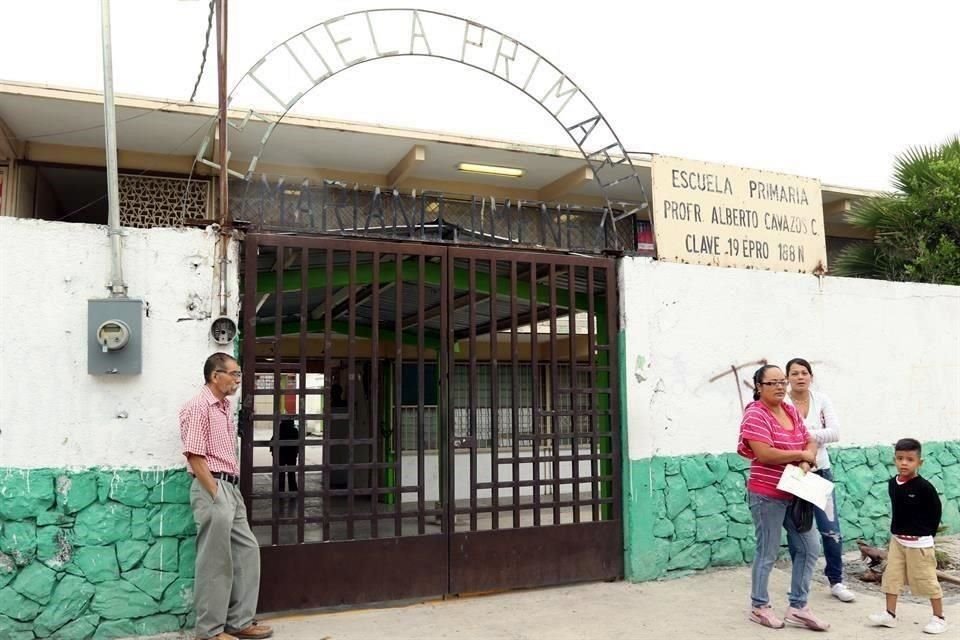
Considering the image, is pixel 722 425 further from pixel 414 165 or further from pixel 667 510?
pixel 414 165

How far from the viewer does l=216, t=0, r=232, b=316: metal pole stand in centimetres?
504

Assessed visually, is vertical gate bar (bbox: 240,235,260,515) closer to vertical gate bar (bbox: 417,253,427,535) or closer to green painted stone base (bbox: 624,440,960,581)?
vertical gate bar (bbox: 417,253,427,535)

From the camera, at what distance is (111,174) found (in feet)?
15.5

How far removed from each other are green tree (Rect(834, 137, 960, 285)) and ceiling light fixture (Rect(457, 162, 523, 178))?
4.58 m

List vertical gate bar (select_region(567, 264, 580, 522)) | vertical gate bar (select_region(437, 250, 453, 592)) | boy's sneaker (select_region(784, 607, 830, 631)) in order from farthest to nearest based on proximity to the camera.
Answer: vertical gate bar (select_region(567, 264, 580, 522)) → vertical gate bar (select_region(437, 250, 453, 592)) → boy's sneaker (select_region(784, 607, 830, 631))

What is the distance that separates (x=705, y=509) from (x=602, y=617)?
5.40ft

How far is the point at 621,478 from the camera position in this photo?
620cm

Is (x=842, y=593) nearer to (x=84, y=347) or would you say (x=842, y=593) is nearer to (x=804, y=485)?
(x=804, y=485)

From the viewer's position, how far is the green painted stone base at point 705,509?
616cm

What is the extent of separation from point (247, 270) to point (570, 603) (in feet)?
10.2

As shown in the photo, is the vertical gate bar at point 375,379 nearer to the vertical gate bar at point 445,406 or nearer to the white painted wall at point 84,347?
the vertical gate bar at point 445,406

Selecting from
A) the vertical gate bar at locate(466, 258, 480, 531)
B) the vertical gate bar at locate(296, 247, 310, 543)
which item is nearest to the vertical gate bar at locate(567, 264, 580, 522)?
the vertical gate bar at locate(466, 258, 480, 531)

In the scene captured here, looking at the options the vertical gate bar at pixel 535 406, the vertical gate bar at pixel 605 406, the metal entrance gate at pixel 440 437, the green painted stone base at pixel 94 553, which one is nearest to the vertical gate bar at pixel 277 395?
the metal entrance gate at pixel 440 437

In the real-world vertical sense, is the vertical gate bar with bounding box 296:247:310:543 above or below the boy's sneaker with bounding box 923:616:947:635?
above
